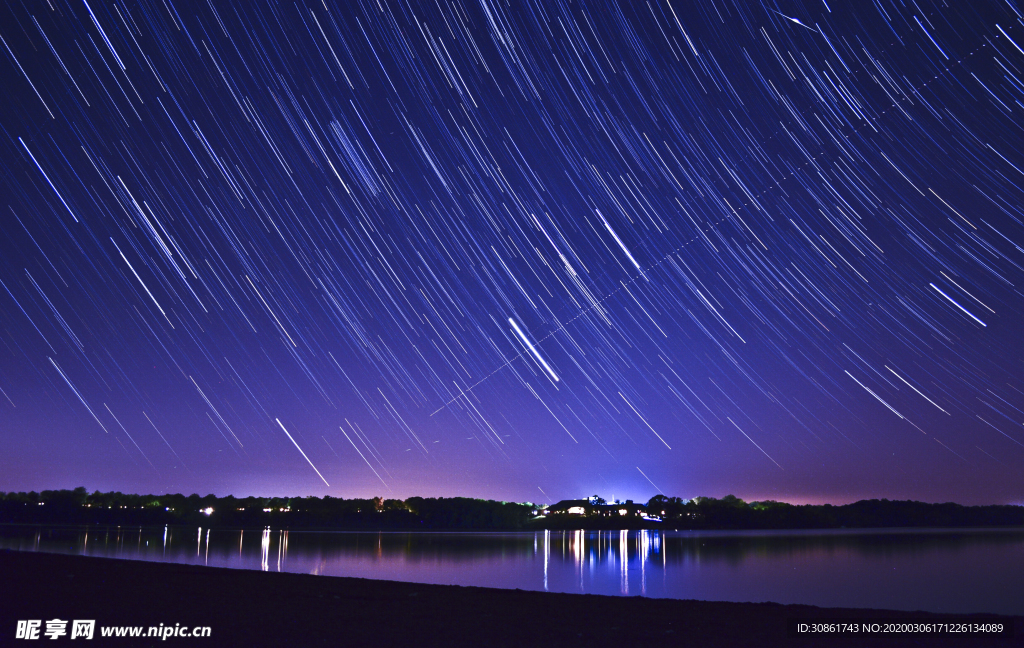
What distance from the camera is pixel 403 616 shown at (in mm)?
13898

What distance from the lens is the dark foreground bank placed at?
37.3 ft

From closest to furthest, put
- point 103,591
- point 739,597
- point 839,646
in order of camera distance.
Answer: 1. point 839,646
2. point 103,591
3. point 739,597

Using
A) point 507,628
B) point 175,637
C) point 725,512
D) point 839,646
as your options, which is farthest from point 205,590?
point 725,512

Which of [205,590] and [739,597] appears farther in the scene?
[739,597]

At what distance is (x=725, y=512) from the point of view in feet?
604

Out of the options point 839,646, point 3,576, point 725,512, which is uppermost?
point 725,512

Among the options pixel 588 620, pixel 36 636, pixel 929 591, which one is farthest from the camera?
pixel 929 591

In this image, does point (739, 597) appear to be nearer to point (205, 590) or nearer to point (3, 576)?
point (205, 590)

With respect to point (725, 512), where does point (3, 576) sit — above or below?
below

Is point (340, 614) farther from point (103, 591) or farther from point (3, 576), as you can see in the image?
point (3, 576)

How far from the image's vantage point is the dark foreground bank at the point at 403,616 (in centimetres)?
1136

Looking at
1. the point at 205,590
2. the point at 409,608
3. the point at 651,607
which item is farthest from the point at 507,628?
the point at 205,590

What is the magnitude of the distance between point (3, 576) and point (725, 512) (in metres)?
185

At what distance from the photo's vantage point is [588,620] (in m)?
13.8
